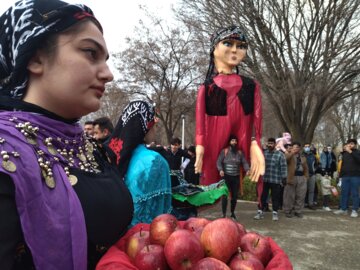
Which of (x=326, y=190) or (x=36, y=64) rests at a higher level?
(x=36, y=64)

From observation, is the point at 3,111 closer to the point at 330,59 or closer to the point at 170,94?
the point at 330,59

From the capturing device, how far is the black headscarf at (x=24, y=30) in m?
1.09

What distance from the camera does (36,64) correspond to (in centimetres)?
112

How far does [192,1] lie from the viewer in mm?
9602

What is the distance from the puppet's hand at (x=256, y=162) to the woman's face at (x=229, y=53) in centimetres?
84

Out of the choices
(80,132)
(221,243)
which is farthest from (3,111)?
(221,243)

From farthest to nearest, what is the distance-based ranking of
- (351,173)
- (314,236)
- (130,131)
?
(351,173) < (314,236) < (130,131)

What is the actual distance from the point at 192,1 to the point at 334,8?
13.1ft

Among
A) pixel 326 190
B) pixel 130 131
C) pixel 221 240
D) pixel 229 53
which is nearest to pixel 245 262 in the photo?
pixel 221 240

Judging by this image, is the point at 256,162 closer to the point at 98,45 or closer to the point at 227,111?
the point at 227,111

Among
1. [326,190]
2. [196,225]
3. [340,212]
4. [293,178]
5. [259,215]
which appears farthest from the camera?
[326,190]

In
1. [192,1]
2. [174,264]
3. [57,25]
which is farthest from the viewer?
[192,1]

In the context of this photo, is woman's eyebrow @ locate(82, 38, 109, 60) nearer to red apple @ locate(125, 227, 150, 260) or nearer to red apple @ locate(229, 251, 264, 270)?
red apple @ locate(125, 227, 150, 260)

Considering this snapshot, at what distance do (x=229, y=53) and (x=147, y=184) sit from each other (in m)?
1.76
